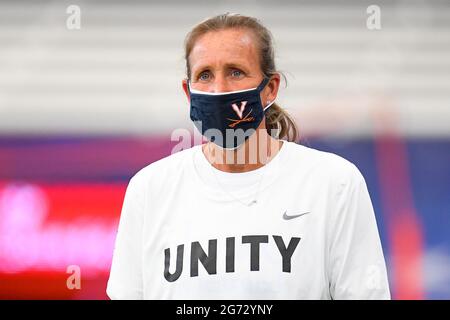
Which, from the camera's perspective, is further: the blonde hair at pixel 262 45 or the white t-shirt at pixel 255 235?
the blonde hair at pixel 262 45

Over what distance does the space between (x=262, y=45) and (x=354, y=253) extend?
0.75 meters

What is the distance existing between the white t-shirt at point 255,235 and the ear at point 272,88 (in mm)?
212

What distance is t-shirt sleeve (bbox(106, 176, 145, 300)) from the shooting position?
205 cm

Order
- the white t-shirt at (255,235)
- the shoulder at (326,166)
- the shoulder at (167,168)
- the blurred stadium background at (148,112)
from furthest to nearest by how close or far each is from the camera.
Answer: the blurred stadium background at (148,112) → the shoulder at (167,168) → the shoulder at (326,166) → the white t-shirt at (255,235)

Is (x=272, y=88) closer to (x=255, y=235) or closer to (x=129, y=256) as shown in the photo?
(x=255, y=235)

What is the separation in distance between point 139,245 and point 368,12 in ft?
7.58

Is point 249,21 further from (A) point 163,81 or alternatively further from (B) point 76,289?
(B) point 76,289

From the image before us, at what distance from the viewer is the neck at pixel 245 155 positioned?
2.10m

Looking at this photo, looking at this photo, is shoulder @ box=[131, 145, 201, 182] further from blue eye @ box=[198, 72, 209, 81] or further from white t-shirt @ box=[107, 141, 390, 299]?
blue eye @ box=[198, 72, 209, 81]

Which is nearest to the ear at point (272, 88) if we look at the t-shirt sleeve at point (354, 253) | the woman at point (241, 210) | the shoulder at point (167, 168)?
the woman at point (241, 210)

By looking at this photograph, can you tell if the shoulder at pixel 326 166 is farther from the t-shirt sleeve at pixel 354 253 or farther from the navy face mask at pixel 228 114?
the navy face mask at pixel 228 114

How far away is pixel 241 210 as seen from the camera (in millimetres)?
1991

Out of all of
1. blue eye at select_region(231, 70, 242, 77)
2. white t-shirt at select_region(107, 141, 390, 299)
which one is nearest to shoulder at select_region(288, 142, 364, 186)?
white t-shirt at select_region(107, 141, 390, 299)

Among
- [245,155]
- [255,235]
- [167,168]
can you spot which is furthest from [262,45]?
[255,235]
